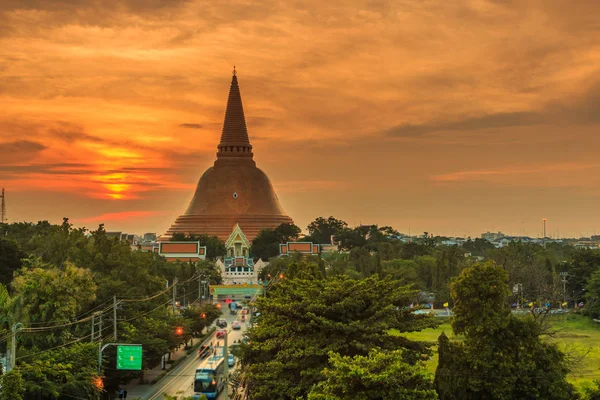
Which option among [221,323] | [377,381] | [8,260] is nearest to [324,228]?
[221,323]

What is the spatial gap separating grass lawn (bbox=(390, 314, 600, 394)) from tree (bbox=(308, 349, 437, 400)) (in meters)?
17.8

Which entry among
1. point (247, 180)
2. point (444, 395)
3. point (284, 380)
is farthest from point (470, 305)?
point (247, 180)

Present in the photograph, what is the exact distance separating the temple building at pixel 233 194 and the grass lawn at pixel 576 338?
221ft

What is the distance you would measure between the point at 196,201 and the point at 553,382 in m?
112

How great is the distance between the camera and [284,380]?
90.1ft

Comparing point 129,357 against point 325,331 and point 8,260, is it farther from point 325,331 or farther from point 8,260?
point 8,260

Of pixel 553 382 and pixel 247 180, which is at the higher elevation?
pixel 247 180

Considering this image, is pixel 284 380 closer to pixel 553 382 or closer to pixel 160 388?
pixel 553 382

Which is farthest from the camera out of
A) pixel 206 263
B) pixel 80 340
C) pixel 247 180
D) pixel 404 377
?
pixel 247 180

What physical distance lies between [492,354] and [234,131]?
359ft

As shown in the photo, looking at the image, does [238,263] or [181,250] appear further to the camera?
[181,250]

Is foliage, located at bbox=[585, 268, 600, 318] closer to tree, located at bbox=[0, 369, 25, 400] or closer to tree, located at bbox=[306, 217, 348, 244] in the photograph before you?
tree, located at bbox=[0, 369, 25, 400]

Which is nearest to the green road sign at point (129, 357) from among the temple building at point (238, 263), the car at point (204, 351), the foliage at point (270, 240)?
the car at point (204, 351)

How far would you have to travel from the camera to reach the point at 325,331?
91.6 ft
